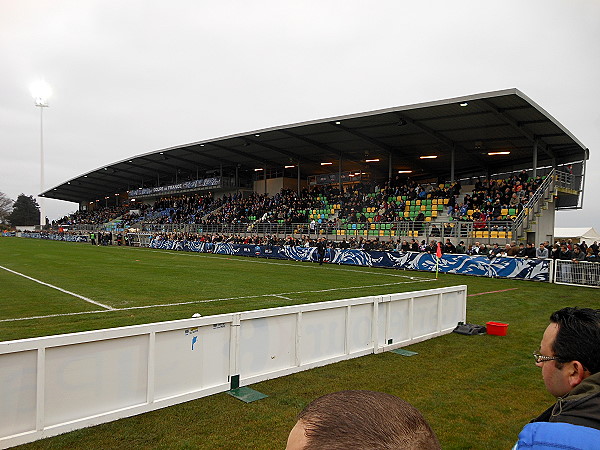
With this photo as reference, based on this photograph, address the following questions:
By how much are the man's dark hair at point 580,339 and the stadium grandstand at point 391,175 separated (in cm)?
2602

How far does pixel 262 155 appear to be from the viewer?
153 ft

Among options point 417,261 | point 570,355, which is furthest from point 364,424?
point 417,261

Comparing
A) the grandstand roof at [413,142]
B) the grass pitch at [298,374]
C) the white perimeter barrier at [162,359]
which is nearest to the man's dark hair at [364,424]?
the grass pitch at [298,374]

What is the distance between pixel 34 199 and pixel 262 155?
4750 inches

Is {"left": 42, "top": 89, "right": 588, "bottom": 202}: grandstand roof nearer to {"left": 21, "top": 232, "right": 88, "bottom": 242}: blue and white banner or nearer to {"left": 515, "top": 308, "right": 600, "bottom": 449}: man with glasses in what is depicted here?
{"left": 21, "top": 232, "right": 88, "bottom": 242}: blue and white banner

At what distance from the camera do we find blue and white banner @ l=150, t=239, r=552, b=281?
2145 centimetres

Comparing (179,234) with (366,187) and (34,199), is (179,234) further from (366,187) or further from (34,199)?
(34,199)

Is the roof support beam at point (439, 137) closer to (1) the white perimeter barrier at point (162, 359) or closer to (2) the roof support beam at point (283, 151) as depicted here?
(2) the roof support beam at point (283, 151)

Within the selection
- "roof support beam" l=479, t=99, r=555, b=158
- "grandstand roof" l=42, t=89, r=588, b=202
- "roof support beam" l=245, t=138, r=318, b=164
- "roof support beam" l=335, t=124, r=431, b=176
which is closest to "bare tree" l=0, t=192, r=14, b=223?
"grandstand roof" l=42, t=89, r=588, b=202

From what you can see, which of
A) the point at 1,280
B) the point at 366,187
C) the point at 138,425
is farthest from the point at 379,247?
the point at 138,425

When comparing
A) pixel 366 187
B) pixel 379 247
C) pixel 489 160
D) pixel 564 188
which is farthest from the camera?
pixel 366 187

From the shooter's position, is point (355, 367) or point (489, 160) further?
point (489, 160)

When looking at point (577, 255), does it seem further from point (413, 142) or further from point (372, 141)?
point (372, 141)

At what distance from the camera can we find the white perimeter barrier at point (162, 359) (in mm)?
4578
